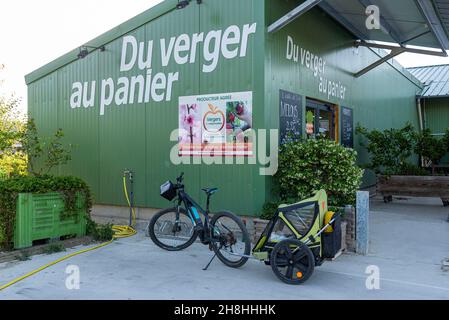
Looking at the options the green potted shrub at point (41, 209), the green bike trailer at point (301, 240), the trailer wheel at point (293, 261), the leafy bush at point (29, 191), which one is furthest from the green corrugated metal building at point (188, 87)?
the trailer wheel at point (293, 261)

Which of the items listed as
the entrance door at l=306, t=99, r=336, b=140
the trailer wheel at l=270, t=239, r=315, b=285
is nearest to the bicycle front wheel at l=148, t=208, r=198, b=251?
the trailer wheel at l=270, t=239, r=315, b=285

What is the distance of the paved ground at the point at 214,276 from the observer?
181 inches

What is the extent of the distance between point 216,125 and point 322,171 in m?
1.99

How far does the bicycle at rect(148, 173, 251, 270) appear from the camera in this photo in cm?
565

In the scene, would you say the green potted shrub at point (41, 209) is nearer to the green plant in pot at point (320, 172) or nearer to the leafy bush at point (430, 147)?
the green plant in pot at point (320, 172)

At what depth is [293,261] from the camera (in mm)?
4902

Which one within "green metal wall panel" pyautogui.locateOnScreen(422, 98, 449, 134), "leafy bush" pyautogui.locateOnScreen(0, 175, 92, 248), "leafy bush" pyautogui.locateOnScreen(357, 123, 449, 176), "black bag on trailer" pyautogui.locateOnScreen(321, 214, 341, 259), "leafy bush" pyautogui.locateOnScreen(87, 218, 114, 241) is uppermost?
"green metal wall panel" pyautogui.locateOnScreen(422, 98, 449, 134)

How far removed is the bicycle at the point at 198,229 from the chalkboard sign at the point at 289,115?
86.4 inches

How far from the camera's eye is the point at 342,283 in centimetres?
495

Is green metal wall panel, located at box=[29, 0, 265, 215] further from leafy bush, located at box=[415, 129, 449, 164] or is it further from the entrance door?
leafy bush, located at box=[415, 129, 449, 164]

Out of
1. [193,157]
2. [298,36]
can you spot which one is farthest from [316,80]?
[193,157]

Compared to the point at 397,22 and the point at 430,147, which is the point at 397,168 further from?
the point at 397,22

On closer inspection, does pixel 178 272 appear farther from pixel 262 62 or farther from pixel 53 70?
pixel 53 70

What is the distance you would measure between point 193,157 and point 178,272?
2.87 meters
